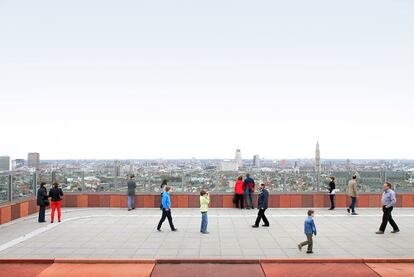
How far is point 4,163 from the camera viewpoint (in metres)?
16.7

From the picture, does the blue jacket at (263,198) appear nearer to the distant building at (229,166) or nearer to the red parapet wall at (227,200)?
the red parapet wall at (227,200)

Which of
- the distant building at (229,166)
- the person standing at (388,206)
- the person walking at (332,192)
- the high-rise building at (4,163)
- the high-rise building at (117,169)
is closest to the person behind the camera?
the person standing at (388,206)

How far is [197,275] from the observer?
912 centimetres

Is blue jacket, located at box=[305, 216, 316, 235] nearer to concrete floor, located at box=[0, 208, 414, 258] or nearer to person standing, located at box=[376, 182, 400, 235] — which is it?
concrete floor, located at box=[0, 208, 414, 258]

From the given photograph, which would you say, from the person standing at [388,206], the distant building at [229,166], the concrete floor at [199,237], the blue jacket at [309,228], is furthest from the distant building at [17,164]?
the person standing at [388,206]

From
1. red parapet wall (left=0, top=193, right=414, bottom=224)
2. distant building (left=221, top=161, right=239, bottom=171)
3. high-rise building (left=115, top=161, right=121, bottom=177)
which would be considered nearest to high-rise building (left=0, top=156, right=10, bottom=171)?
red parapet wall (left=0, top=193, right=414, bottom=224)

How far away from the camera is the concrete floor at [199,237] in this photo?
10859 millimetres

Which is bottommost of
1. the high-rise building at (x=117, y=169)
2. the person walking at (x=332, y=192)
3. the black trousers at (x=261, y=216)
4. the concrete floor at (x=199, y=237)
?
the concrete floor at (x=199, y=237)

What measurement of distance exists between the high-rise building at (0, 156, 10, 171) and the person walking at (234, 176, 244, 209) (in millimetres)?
9973

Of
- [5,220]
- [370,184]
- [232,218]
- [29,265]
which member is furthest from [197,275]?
[370,184]

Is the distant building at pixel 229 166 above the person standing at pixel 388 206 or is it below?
above

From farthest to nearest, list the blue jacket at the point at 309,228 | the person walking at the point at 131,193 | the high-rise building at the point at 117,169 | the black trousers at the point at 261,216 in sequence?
1. the high-rise building at the point at 117,169
2. the person walking at the point at 131,193
3. the black trousers at the point at 261,216
4. the blue jacket at the point at 309,228

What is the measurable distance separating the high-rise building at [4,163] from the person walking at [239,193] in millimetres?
9973

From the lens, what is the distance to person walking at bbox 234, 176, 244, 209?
61.0ft
